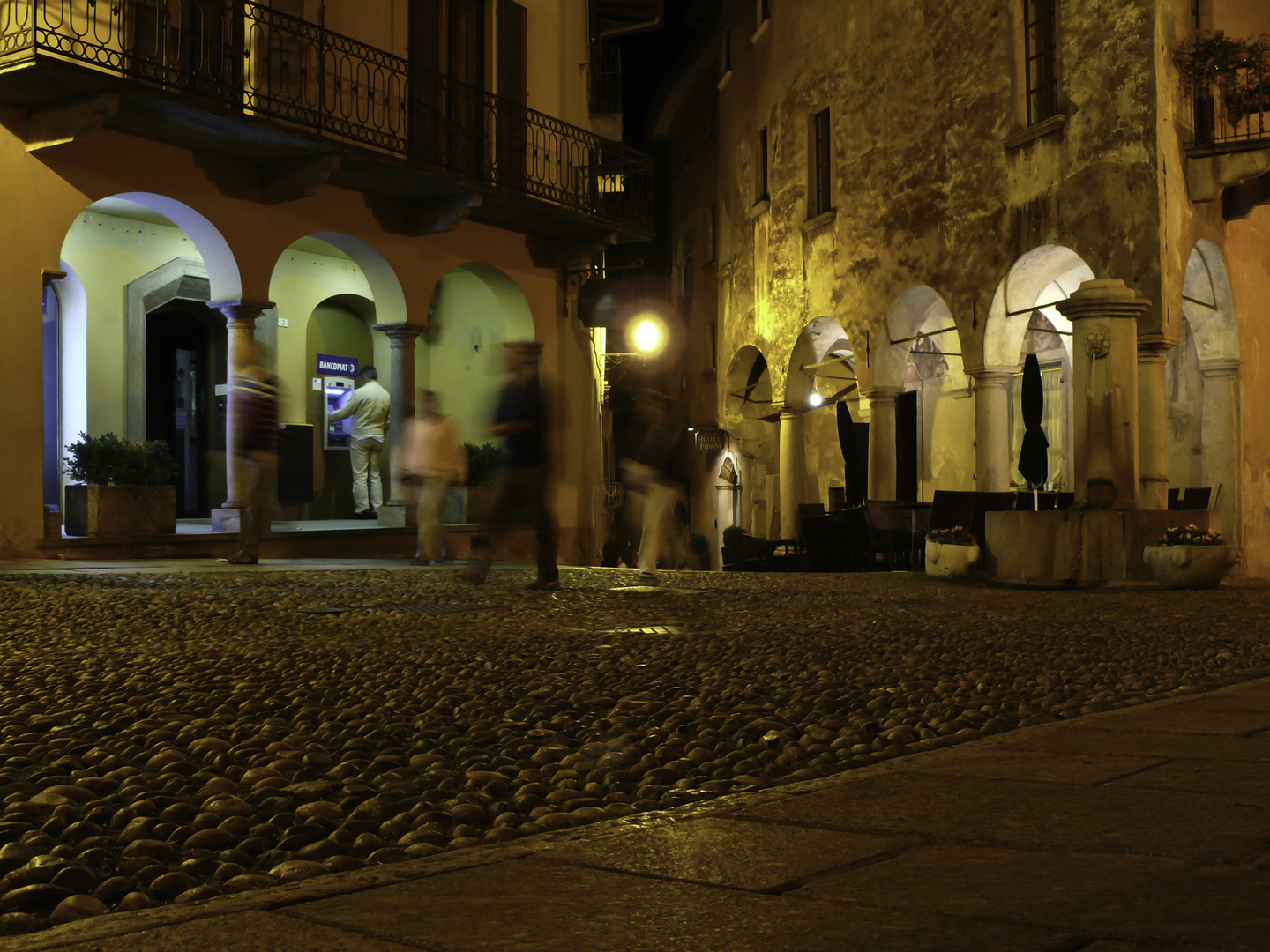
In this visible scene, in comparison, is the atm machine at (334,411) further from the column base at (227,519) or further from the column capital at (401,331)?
the column base at (227,519)

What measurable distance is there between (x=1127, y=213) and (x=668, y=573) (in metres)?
7.14

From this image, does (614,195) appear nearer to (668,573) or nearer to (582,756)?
(668,573)

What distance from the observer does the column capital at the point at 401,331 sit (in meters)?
16.0

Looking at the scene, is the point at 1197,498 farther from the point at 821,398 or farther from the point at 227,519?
the point at 227,519

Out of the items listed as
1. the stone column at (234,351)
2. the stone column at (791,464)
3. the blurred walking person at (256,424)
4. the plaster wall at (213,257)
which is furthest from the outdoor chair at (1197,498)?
the stone column at (234,351)

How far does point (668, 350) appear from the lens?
32156mm

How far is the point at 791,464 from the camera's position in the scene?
2280 cm

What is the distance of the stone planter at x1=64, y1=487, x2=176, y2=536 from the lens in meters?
12.4

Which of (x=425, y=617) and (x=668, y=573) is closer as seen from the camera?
(x=425, y=617)

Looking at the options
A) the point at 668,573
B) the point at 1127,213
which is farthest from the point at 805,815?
the point at 1127,213

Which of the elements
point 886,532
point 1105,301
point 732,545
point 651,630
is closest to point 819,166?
point 732,545

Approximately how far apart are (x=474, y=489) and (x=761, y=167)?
1041 centimetres

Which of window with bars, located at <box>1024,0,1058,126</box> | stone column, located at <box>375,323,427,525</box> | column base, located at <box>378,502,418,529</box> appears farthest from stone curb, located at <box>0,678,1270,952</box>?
window with bars, located at <box>1024,0,1058,126</box>

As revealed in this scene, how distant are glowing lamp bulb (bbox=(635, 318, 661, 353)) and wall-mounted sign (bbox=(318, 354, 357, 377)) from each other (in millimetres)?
5023
